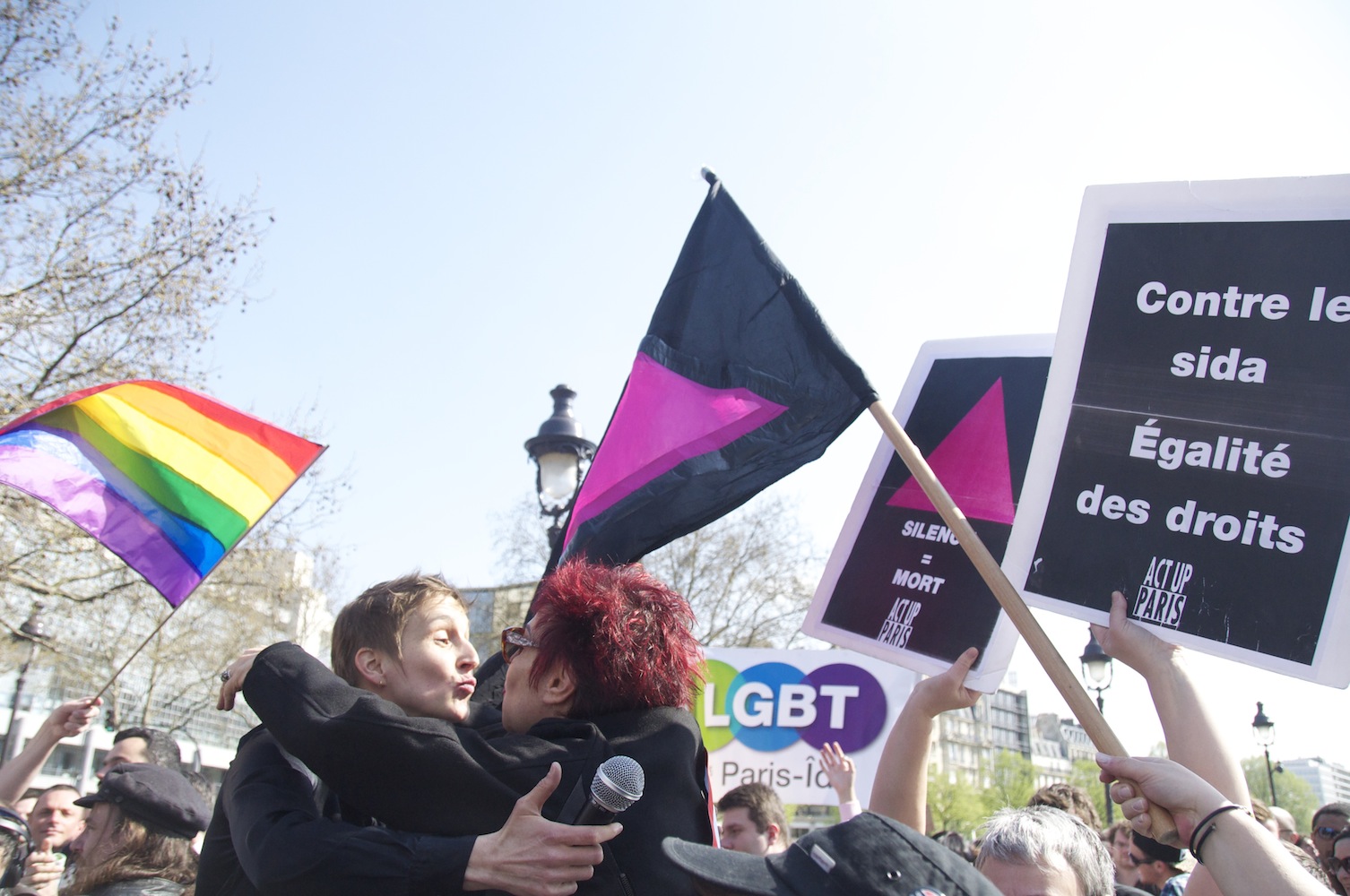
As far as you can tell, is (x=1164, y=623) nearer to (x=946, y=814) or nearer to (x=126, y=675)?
(x=126, y=675)

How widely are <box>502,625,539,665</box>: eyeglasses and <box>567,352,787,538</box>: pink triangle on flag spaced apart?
4.36 ft

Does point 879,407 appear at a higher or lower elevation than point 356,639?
higher

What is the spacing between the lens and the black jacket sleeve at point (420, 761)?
2.00 metres

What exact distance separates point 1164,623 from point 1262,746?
20.1 metres

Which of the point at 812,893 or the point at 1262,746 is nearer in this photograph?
the point at 812,893

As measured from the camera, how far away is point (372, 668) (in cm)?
254

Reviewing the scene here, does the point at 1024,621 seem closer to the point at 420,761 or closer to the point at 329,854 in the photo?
the point at 420,761

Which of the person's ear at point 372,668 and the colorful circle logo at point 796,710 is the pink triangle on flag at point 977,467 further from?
the colorful circle logo at point 796,710

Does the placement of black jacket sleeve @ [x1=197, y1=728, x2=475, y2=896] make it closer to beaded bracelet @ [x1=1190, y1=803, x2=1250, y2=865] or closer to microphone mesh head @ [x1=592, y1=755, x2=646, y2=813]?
microphone mesh head @ [x1=592, y1=755, x2=646, y2=813]

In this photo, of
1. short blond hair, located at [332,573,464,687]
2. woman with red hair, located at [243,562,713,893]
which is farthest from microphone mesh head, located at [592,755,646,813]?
short blond hair, located at [332,573,464,687]

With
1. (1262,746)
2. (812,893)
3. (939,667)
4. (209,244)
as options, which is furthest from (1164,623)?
(1262,746)

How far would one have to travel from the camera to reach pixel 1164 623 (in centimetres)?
251

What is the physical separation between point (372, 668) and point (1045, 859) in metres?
1.58

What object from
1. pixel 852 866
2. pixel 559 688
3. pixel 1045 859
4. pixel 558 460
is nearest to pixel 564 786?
pixel 559 688
